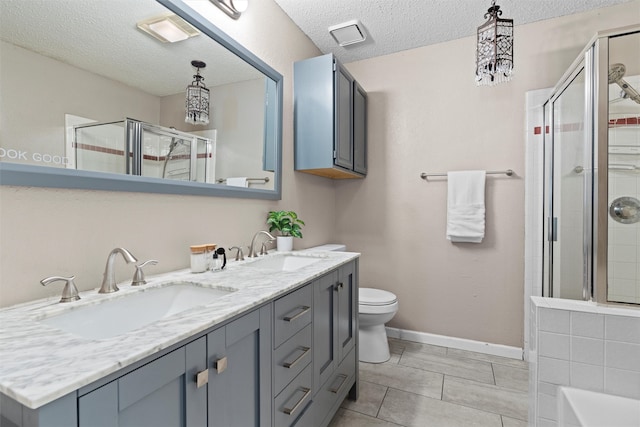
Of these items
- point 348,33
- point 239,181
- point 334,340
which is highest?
point 348,33

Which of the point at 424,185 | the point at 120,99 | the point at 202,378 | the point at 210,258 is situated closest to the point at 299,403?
the point at 202,378

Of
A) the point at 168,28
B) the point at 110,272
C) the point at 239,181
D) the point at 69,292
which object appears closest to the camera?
the point at 69,292

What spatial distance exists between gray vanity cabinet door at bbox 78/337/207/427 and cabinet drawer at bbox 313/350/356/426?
0.75 meters

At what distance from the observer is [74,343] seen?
61cm

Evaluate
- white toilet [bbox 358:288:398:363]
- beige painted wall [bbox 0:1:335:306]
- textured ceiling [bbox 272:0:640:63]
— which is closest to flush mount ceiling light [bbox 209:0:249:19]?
beige painted wall [bbox 0:1:335:306]

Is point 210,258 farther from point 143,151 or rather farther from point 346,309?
point 346,309

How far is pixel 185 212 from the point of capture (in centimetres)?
135

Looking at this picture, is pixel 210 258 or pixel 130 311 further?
pixel 210 258

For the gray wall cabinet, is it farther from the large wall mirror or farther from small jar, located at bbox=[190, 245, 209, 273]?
the large wall mirror

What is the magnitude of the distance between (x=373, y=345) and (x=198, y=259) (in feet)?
4.94

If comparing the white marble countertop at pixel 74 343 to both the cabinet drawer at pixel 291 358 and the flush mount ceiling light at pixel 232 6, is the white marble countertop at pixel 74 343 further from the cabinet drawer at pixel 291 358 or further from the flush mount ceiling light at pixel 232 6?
the flush mount ceiling light at pixel 232 6

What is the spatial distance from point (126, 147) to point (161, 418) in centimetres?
88

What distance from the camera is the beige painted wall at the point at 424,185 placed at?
6.22 ft

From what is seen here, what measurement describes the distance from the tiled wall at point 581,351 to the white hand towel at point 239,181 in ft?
4.88
